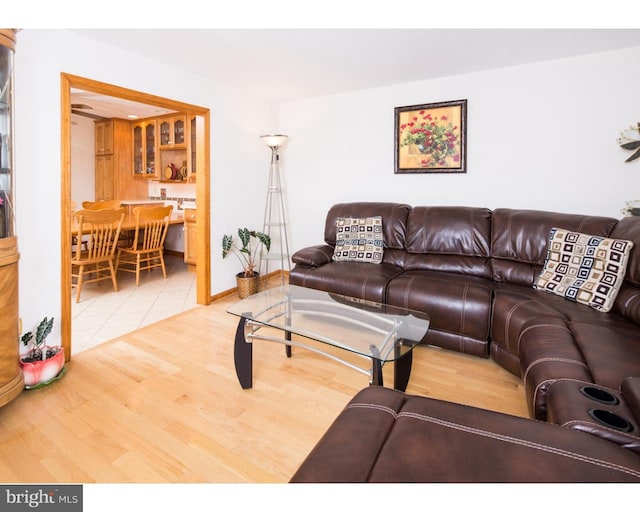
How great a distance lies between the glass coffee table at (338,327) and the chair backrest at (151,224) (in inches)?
94.8

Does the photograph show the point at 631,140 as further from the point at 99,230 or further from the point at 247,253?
the point at 99,230

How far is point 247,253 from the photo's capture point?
4277 millimetres

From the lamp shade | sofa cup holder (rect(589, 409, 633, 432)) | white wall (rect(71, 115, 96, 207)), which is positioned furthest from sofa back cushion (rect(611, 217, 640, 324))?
white wall (rect(71, 115, 96, 207))

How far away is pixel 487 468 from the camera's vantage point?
0.89 metres

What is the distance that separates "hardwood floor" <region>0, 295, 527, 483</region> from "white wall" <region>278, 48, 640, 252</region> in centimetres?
171

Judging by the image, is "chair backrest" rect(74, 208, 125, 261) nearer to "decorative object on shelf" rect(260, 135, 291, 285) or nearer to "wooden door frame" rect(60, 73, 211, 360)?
"wooden door frame" rect(60, 73, 211, 360)

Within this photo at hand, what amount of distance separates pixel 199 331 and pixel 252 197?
1.81m

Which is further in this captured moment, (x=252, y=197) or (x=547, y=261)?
(x=252, y=197)

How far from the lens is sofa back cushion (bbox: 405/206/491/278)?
3.10 m

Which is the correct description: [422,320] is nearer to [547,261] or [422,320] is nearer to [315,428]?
[315,428]

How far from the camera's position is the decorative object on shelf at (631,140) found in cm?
291

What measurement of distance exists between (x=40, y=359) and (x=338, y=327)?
1774 millimetres
